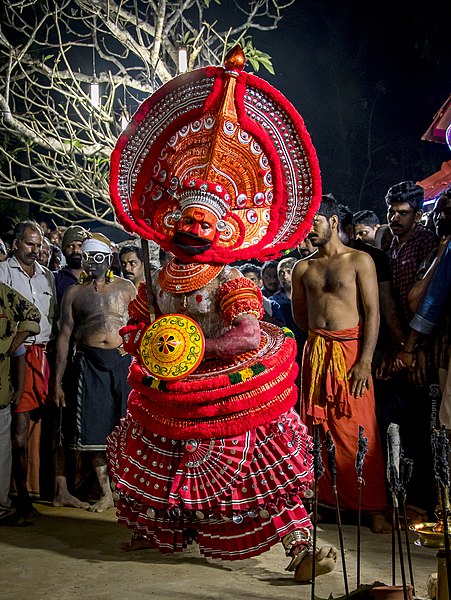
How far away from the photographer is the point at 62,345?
20.4ft

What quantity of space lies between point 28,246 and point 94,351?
3.44ft

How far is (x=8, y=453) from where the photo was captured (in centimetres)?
555

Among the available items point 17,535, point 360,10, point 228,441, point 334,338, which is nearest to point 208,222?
point 228,441

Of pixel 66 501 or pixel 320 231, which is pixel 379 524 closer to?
pixel 320 231

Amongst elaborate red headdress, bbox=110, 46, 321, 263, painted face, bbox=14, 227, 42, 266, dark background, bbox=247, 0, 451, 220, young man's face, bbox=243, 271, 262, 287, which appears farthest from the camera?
dark background, bbox=247, 0, 451, 220

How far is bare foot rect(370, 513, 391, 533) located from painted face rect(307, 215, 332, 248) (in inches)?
74.8

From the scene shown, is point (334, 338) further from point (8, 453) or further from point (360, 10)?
point (360, 10)

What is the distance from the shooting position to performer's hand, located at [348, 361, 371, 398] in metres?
5.36

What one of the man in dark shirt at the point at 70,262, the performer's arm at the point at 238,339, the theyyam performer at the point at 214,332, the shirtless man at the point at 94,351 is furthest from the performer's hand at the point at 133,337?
the man in dark shirt at the point at 70,262

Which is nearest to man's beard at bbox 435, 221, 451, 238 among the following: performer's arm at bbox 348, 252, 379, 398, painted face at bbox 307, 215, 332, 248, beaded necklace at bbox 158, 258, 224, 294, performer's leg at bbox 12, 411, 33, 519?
performer's arm at bbox 348, 252, 379, 398

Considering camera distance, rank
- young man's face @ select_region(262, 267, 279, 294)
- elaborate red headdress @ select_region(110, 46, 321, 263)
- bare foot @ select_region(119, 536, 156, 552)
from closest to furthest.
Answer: elaborate red headdress @ select_region(110, 46, 321, 263), bare foot @ select_region(119, 536, 156, 552), young man's face @ select_region(262, 267, 279, 294)

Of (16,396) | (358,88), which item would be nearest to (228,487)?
(16,396)

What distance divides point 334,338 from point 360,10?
50.1 feet

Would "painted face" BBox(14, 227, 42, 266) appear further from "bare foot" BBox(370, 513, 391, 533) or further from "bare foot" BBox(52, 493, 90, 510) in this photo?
"bare foot" BBox(370, 513, 391, 533)
